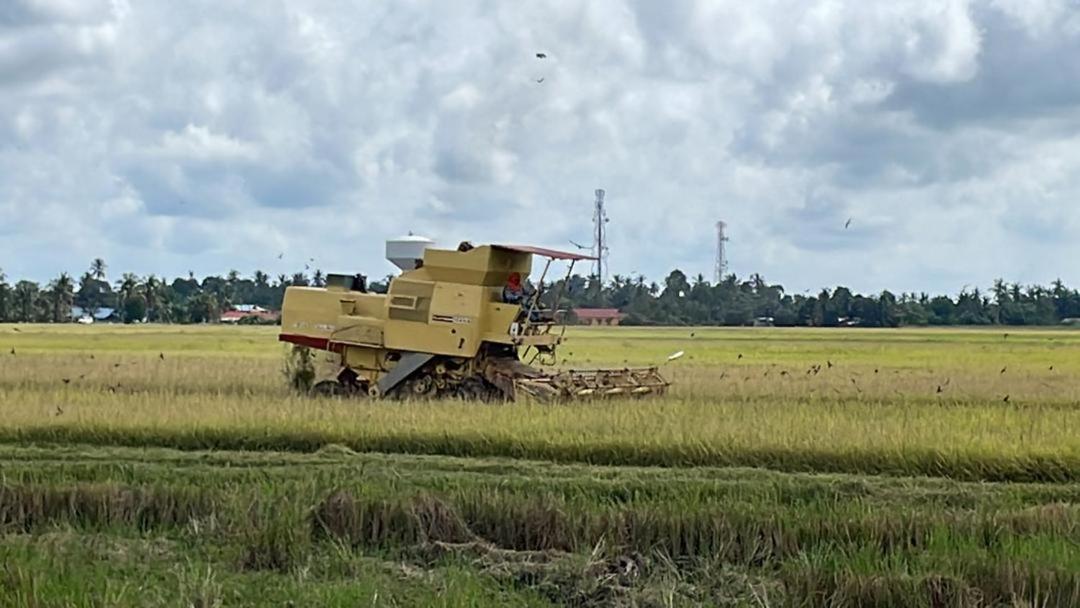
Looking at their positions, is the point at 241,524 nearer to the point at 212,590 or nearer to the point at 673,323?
the point at 212,590

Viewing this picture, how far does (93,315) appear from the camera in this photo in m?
102

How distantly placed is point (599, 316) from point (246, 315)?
81.5 ft

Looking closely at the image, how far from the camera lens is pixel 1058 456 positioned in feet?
38.1

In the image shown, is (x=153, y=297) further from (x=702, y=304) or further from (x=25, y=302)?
(x=702, y=304)

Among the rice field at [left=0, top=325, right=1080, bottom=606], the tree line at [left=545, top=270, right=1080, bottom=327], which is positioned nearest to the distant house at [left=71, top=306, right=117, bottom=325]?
the tree line at [left=545, top=270, right=1080, bottom=327]

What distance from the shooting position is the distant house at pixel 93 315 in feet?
314

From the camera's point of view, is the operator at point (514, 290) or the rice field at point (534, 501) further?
the operator at point (514, 290)

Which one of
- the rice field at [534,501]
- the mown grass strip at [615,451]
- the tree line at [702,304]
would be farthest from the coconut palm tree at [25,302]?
the mown grass strip at [615,451]

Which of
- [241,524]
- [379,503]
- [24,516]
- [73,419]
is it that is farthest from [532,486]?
[73,419]

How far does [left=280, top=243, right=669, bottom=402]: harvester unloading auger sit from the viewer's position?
17469 mm

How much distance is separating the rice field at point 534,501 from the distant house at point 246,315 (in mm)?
63568

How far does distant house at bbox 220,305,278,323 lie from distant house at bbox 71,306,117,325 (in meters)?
11.1

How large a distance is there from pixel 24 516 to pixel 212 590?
2912 mm

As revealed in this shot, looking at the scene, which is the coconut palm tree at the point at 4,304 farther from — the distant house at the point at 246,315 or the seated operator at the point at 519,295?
the seated operator at the point at 519,295
